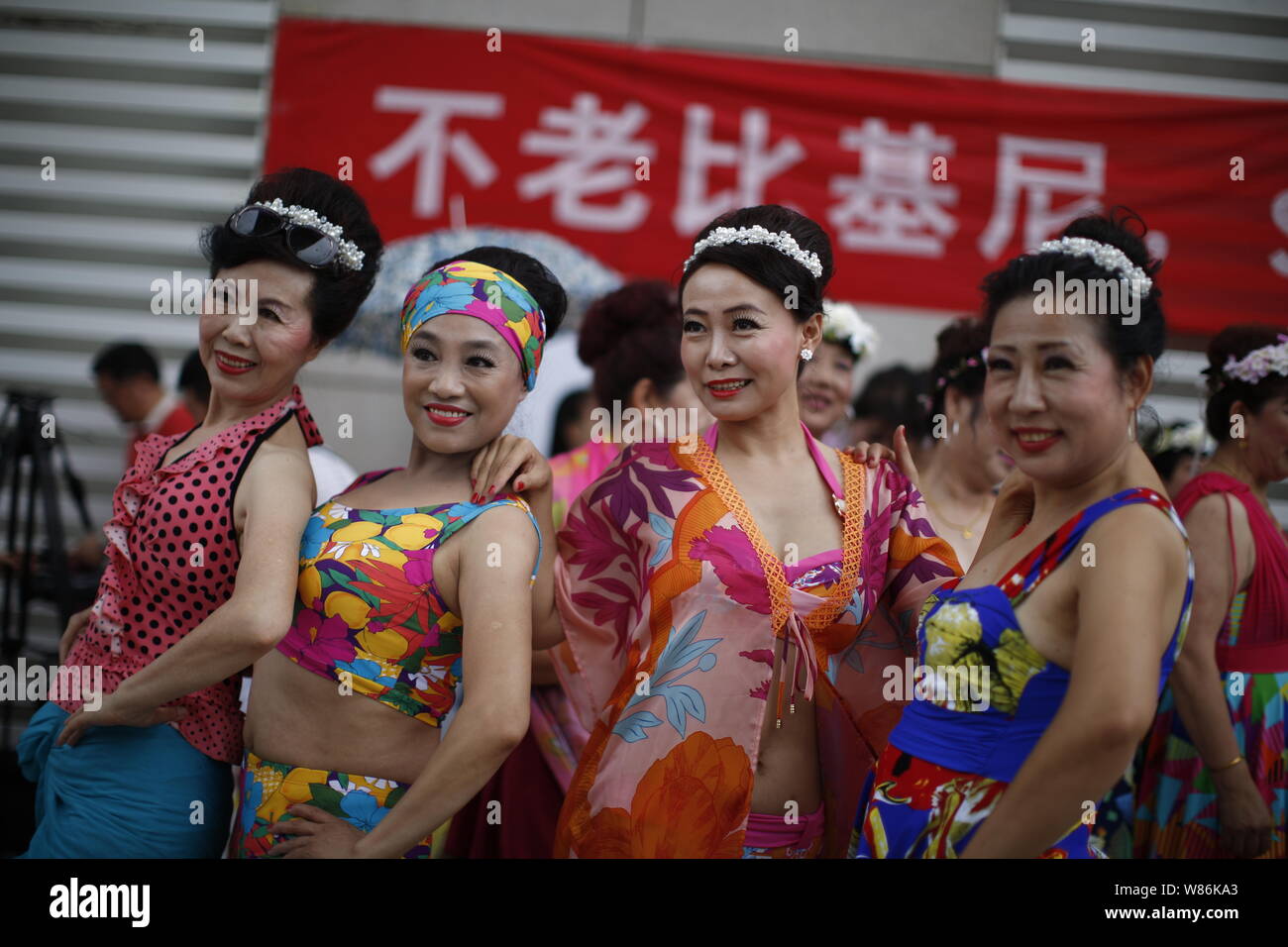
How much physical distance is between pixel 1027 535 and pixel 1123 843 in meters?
1.66

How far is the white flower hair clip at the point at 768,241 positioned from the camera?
84.3 inches

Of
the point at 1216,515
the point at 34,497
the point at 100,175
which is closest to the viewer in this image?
the point at 1216,515

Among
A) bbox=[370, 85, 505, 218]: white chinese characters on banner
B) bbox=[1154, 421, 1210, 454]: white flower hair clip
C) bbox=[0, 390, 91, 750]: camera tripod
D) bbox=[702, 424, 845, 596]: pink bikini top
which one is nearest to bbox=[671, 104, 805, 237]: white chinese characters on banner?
bbox=[370, 85, 505, 218]: white chinese characters on banner

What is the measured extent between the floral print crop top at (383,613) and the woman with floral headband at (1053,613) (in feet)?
2.26

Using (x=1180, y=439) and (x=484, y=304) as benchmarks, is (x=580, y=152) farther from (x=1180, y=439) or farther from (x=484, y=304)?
(x=484, y=304)

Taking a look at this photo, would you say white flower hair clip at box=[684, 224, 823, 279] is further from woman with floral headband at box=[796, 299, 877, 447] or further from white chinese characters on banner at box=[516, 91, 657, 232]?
white chinese characters on banner at box=[516, 91, 657, 232]

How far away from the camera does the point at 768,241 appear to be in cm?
214

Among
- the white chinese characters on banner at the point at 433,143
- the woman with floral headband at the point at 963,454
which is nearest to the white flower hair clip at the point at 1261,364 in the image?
the woman with floral headband at the point at 963,454

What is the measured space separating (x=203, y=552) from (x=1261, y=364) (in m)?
2.45

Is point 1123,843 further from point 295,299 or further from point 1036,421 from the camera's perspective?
point 295,299

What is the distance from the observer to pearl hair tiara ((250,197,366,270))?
2.04 meters

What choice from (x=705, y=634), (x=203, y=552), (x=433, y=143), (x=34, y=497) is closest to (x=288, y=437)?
(x=203, y=552)

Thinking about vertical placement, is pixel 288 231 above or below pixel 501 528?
above

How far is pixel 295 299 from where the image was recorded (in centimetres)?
201
